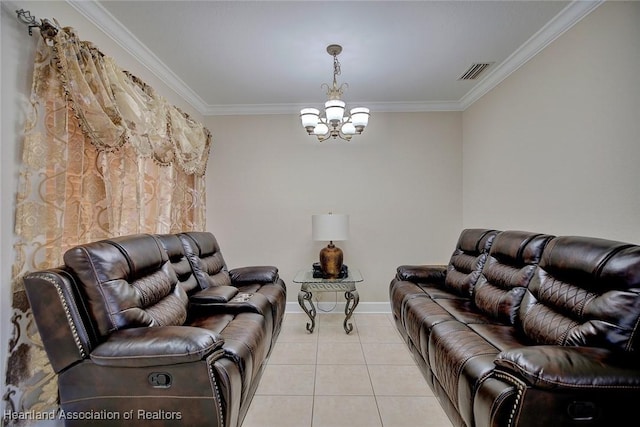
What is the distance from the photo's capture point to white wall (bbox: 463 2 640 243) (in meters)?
1.83

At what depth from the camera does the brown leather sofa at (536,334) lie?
1.19 metres

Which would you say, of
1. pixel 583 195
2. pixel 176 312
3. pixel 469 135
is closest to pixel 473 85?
pixel 469 135

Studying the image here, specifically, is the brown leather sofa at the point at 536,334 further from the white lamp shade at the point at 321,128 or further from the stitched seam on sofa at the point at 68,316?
the stitched seam on sofa at the point at 68,316

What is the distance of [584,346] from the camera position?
1.43 metres

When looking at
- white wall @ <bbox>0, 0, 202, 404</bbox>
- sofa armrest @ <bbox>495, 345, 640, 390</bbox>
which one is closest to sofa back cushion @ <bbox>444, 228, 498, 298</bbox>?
sofa armrest @ <bbox>495, 345, 640, 390</bbox>

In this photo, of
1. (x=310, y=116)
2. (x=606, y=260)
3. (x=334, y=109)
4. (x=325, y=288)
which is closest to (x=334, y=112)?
(x=334, y=109)

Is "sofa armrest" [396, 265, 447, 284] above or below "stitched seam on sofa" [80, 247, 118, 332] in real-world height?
below

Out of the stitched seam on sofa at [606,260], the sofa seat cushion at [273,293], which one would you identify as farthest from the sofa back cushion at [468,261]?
the sofa seat cushion at [273,293]

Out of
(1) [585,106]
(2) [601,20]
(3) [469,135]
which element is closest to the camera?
(2) [601,20]

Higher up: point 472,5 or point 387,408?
point 472,5

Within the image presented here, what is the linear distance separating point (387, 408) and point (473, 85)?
333 cm

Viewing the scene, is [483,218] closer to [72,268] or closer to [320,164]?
[320,164]

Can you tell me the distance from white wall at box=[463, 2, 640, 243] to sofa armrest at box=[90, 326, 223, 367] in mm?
2489

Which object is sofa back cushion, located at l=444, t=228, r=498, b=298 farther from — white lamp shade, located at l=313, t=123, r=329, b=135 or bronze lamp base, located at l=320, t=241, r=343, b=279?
white lamp shade, located at l=313, t=123, r=329, b=135
